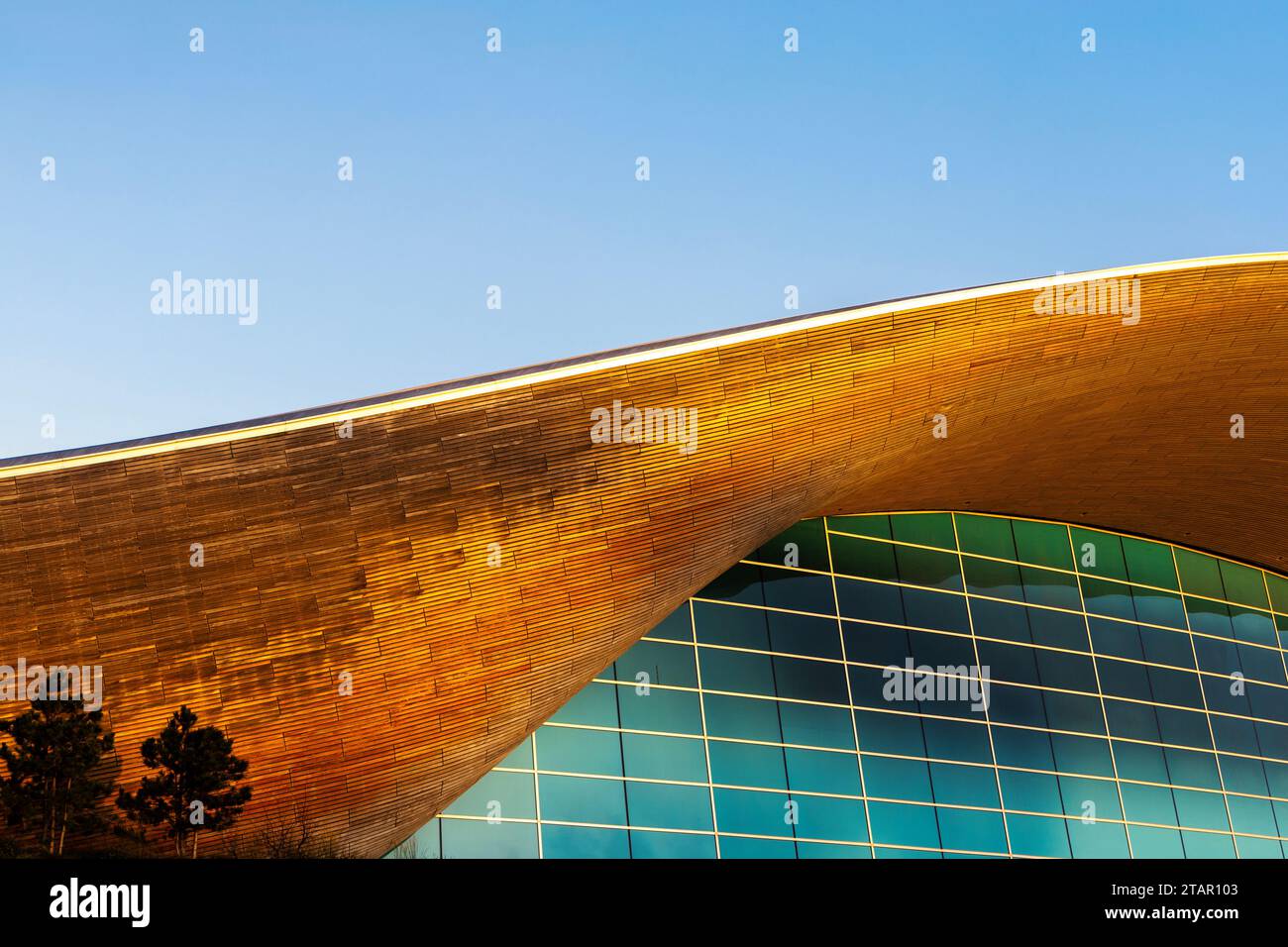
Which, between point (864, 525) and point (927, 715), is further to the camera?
point (864, 525)

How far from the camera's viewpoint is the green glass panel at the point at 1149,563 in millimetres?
27375

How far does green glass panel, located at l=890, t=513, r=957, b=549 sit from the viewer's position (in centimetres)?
2439

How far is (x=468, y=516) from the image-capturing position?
1672 centimetres

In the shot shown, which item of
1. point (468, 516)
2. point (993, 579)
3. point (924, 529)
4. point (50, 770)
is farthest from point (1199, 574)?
point (50, 770)

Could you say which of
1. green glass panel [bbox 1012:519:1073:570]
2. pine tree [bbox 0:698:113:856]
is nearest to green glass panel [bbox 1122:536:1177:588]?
green glass panel [bbox 1012:519:1073:570]

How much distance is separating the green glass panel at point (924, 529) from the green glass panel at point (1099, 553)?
345 centimetres

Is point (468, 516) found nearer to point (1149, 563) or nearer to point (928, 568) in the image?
point (928, 568)

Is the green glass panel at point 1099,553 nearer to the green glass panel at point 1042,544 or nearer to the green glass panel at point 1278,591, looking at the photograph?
the green glass panel at point 1042,544

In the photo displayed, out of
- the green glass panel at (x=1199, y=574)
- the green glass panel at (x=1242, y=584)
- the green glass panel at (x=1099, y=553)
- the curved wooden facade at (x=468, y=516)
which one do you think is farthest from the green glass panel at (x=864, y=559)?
the green glass panel at (x=1242, y=584)

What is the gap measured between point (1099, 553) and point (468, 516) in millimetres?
15837

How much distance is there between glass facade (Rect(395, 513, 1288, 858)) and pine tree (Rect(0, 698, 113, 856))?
18.2 feet

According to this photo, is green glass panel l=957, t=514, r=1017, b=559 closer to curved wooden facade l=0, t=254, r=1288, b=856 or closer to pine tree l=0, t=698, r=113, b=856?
curved wooden facade l=0, t=254, r=1288, b=856

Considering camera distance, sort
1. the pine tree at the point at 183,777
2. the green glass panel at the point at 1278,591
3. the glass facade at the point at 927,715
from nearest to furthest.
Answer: the pine tree at the point at 183,777 → the glass facade at the point at 927,715 → the green glass panel at the point at 1278,591
